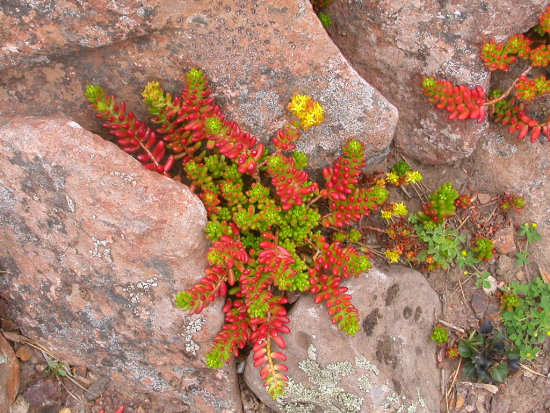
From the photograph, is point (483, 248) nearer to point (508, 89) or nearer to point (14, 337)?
point (508, 89)

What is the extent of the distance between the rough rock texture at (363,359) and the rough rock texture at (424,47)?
4.67 ft

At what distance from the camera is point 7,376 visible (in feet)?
15.3

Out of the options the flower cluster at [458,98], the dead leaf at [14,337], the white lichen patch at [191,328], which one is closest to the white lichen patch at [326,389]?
the white lichen patch at [191,328]

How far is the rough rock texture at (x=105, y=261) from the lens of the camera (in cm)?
394

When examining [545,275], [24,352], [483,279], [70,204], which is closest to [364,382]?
[483,279]

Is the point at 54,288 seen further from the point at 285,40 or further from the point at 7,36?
the point at 285,40

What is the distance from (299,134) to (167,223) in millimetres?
1364

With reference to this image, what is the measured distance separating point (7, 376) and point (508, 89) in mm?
5337

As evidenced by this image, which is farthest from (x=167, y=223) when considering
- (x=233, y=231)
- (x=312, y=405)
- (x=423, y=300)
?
(x=423, y=300)

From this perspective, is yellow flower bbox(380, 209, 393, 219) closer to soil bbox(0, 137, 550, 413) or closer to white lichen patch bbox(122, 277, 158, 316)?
soil bbox(0, 137, 550, 413)

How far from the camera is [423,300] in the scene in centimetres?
496

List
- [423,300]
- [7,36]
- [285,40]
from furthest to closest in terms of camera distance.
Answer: [423,300] < [285,40] < [7,36]

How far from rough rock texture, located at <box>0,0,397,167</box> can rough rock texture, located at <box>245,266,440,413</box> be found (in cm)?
138

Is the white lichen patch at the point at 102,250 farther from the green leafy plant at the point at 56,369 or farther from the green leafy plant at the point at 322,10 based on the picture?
the green leafy plant at the point at 322,10
